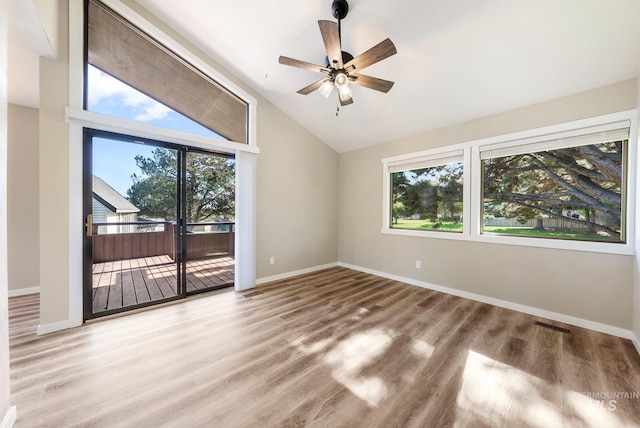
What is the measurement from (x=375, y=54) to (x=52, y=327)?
4066 millimetres

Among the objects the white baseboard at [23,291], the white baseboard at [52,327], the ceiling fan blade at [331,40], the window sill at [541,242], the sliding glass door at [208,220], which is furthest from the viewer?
the sliding glass door at [208,220]

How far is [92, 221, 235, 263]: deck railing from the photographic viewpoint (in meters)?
2.95

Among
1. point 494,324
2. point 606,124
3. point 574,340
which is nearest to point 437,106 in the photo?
point 606,124

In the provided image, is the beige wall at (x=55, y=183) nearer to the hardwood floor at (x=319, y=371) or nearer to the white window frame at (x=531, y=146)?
the hardwood floor at (x=319, y=371)

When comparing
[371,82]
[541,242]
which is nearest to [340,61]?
[371,82]

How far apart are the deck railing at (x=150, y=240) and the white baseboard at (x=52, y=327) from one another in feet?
2.47

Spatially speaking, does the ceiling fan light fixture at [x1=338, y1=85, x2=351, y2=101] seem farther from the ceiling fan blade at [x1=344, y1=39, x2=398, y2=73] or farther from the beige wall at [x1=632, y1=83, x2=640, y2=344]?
the beige wall at [x1=632, y1=83, x2=640, y2=344]

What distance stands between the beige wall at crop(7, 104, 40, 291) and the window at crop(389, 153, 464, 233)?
5.54 metres

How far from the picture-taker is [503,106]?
298cm

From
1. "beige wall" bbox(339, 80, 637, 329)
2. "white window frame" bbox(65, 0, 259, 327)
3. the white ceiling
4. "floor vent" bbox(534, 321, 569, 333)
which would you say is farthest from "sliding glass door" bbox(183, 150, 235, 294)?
"floor vent" bbox(534, 321, 569, 333)

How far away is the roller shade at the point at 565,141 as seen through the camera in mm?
2410

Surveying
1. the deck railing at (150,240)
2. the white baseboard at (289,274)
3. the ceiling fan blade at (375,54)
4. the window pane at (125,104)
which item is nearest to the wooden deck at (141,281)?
the deck railing at (150,240)

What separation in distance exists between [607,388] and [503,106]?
296cm

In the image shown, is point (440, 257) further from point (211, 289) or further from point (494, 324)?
point (211, 289)
